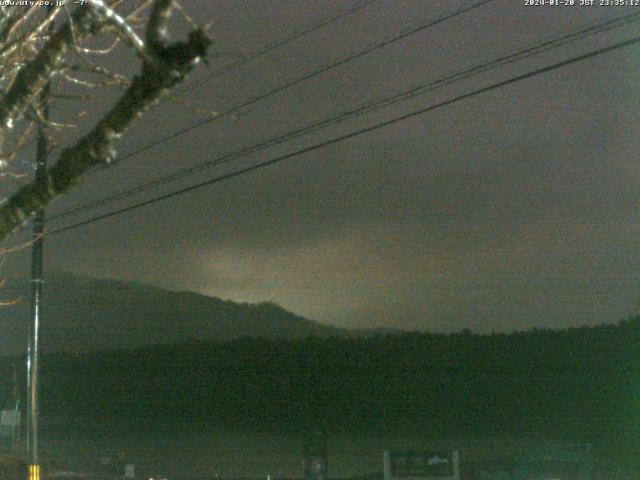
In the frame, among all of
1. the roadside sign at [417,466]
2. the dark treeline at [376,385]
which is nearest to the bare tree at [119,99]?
the roadside sign at [417,466]

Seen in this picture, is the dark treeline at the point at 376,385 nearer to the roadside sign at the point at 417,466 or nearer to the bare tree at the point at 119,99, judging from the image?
the roadside sign at the point at 417,466

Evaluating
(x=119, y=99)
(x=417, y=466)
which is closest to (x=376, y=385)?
(x=417, y=466)

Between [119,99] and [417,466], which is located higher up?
[119,99]

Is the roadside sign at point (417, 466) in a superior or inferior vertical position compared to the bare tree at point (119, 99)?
inferior

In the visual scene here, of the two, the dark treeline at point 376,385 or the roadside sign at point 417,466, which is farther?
the dark treeline at point 376,385

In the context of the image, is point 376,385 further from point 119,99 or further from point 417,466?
point 119,99

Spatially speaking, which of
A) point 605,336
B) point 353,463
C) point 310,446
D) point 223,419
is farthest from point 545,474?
point 223,419

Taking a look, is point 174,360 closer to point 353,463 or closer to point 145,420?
point 145,420

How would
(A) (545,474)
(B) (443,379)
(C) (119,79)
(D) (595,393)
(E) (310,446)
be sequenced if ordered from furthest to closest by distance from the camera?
(B) (443,379) → (D) (595,393) → (E) (310,446) → (A) (545,474) → (C) (119,79)

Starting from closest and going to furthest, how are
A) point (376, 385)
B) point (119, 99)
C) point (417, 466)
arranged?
1. point (119, 99)
2. point (417, 466)
3. point (376, 385)
